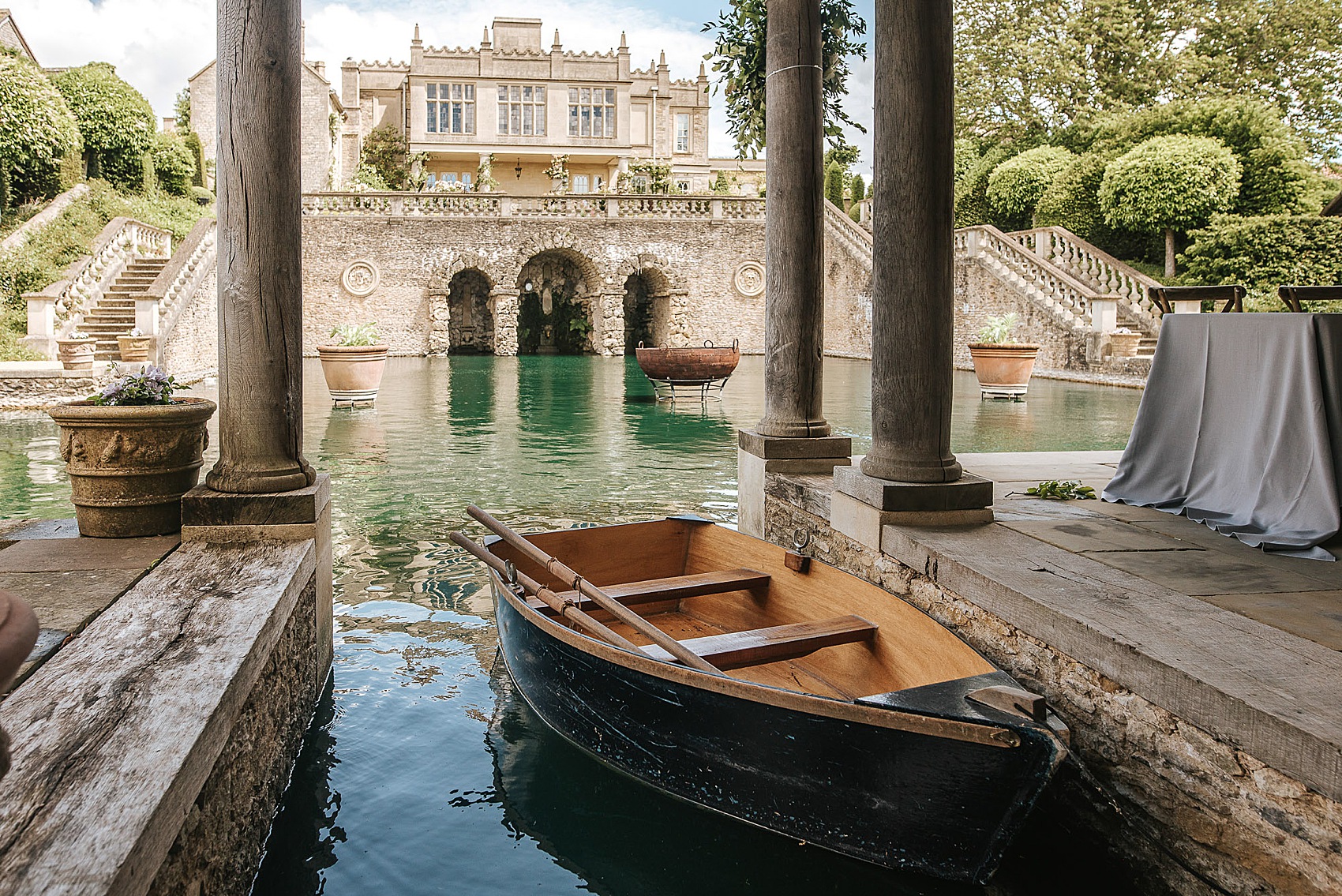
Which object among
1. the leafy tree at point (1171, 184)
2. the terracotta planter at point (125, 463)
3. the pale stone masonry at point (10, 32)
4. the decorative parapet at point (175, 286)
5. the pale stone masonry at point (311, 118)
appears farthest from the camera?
the pale stone masonry at point (311, 118)

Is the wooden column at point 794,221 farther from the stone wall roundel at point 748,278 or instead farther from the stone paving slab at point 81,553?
the stone wall roundel at point 748,278

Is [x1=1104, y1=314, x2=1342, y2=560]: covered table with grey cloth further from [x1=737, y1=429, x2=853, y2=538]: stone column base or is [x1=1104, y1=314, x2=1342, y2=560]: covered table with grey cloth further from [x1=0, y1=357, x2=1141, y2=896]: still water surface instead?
[x1=0, y1=357, x2=1141, y2=896]: still water surface

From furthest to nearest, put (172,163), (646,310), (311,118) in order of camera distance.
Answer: (311,118), (646,310), (172,163)

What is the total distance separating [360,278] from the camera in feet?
82.9

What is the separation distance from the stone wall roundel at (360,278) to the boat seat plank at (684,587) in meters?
22.9

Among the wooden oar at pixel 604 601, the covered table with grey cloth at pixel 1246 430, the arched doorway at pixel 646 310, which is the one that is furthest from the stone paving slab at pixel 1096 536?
the arched doorway at pixel 646 310

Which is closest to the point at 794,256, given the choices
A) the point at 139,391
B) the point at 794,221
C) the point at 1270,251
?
the point at 794,221

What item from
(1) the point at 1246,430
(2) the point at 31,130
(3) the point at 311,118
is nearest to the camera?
(1) the point at 1246,430

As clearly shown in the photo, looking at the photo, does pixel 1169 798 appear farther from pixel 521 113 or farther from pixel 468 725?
pixel 521 113

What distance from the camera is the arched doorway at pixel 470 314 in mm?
29016

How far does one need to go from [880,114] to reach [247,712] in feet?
10.5

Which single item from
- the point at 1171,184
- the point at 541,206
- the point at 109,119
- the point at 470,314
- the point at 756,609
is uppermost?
the point at 109,119

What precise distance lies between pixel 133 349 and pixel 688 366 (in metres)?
7.89

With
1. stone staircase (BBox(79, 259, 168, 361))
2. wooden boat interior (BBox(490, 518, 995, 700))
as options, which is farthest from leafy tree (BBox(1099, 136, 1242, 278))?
wooden boat interior (BBox(490, 518, 995, 700))
